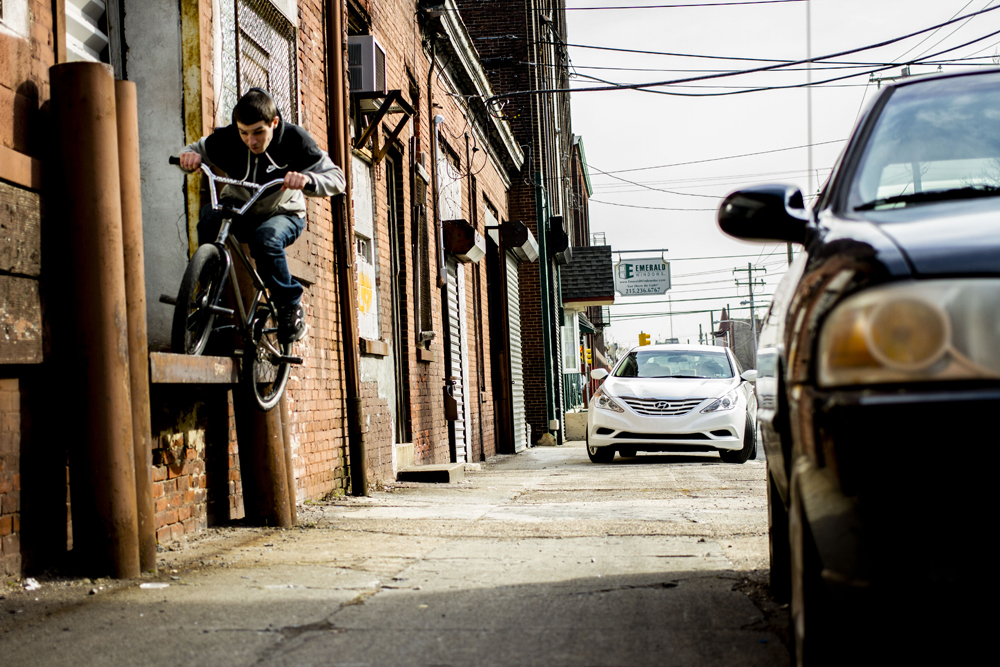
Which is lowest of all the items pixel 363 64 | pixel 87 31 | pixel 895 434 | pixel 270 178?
pixel 895 434

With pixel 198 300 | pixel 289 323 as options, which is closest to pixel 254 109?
pixel 198 300

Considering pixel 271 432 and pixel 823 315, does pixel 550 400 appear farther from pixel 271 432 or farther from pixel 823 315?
pixel 823 315

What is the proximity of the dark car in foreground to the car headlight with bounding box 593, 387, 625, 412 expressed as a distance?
36.9 ft

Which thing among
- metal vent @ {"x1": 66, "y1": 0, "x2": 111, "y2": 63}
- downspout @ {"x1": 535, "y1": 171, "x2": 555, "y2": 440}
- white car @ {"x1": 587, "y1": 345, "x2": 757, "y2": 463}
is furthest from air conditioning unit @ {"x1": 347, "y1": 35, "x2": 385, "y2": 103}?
downspout @ {"x1": 535, "y1": 171, "x2": 555, "y2": 440}

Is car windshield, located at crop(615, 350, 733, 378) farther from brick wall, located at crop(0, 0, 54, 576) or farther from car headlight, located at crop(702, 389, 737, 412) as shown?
brick wall, located at crop(0, 0, 54, 576)

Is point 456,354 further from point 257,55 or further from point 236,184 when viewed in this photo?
point 236,184

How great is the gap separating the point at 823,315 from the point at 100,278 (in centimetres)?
346

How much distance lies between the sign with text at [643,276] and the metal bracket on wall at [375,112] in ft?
140

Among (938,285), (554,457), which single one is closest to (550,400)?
(554,457)

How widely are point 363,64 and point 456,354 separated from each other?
18.0ft

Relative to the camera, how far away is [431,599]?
4.25m

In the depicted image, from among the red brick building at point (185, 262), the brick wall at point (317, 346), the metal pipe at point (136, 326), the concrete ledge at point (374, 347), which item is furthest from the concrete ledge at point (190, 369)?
the concrete ledge at point (374, 347)

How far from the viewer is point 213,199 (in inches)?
222

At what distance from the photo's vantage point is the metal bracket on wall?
33.3 feet
